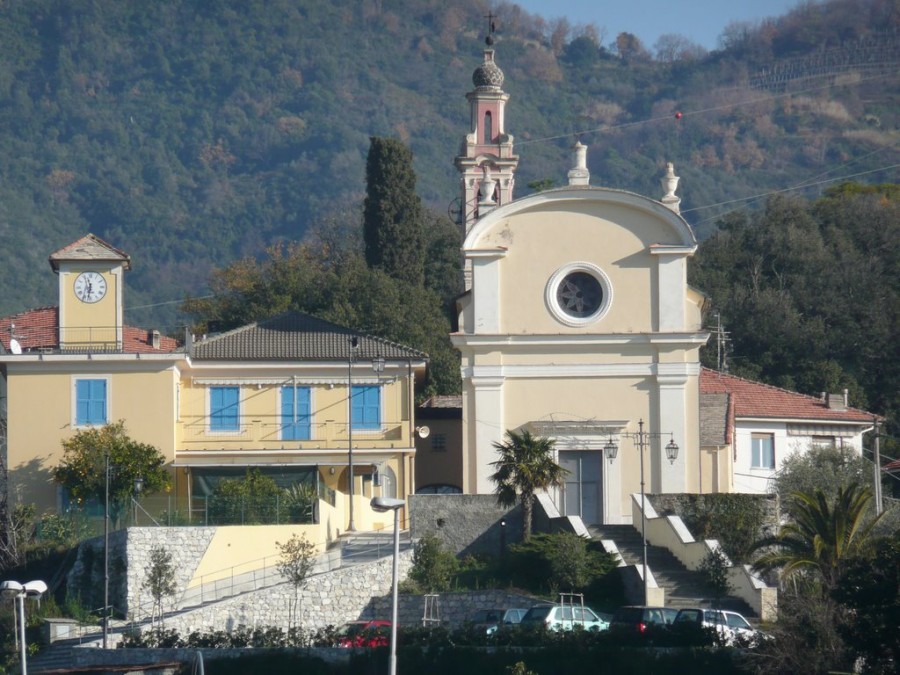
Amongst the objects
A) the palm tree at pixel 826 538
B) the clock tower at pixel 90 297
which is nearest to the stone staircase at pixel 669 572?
the palm tree at pixel 826 538

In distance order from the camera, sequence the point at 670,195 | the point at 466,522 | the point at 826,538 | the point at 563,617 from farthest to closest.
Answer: the point at 670,195 < the point at 466,522 < the point at 826,538 < the point at 563,617

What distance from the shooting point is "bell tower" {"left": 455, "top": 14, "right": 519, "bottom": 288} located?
7962 centimetres

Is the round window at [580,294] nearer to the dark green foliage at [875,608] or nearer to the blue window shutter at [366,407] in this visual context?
the blue window shutter at [366,407]

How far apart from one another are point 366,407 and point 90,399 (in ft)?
26.3

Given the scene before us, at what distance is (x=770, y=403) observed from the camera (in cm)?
6288

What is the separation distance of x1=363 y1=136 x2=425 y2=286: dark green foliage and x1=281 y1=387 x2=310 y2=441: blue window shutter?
81.7 ft

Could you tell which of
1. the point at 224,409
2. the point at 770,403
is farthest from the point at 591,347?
the point at 224,409

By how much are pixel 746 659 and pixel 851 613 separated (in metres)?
2.27

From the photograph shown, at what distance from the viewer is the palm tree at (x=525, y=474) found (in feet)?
161

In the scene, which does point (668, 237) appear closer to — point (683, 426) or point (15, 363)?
point (683, 426)

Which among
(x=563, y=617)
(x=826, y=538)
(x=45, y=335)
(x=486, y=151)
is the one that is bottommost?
(x=563, y=617)

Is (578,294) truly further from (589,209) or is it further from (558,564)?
(558,564)

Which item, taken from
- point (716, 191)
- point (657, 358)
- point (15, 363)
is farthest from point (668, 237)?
point (716, 191)

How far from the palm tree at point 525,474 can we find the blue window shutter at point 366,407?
7.85 meters
